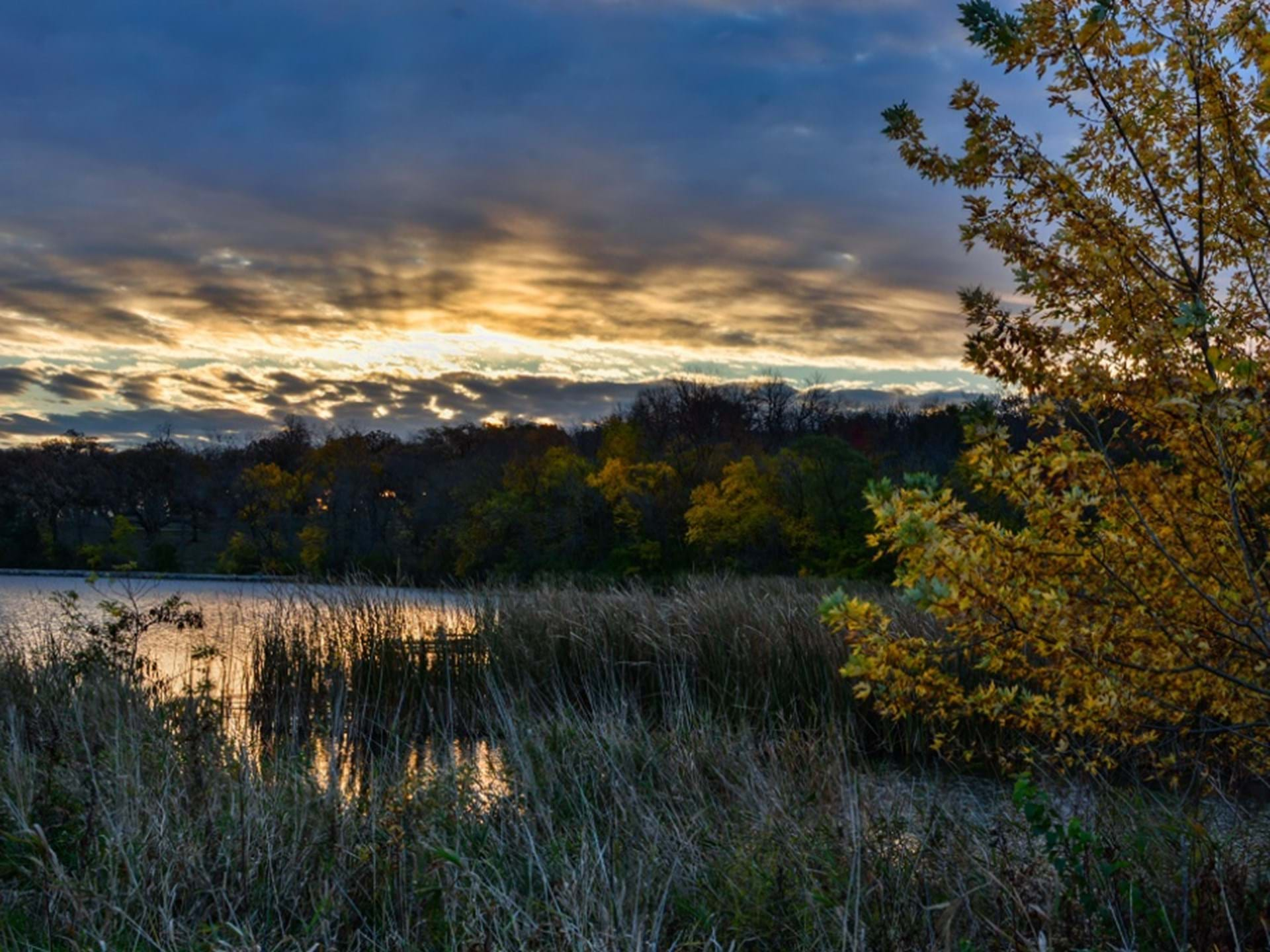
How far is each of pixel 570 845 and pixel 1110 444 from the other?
3044 mm

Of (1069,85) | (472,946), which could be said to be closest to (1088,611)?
(1069,85)

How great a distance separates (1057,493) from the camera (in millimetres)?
4113

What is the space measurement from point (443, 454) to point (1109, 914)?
221ft

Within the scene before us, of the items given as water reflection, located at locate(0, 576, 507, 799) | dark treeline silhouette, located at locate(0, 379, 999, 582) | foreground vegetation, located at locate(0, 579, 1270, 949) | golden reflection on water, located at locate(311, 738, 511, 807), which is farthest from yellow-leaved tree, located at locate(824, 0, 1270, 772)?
dark treeline silhouette, located at locate(0, 379, 999, 582)

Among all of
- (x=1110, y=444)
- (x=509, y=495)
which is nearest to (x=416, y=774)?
(x=1110, y=444)

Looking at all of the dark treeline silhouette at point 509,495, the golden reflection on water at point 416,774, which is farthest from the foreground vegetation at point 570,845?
the dark treeline silhouette at point 509,495

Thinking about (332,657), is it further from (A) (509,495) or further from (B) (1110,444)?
(A) (509,495)

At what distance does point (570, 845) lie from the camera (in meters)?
4.80

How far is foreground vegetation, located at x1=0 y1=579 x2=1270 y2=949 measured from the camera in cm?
361

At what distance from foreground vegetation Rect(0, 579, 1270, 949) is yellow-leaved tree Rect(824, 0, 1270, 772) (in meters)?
0.59

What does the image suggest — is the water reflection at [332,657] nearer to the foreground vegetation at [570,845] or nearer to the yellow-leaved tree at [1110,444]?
the foreground vegetation at [570,845]

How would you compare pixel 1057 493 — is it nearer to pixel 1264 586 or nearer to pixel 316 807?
pixel 1264 586

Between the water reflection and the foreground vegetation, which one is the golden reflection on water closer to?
the foreground vegetation

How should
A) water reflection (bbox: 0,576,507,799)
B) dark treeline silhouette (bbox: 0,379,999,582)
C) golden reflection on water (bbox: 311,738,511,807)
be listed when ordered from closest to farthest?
1. golden reflection on water (bbox: 311,738,511,807)
2. water reflection (bbox: 0,576,507,799)
3. dark treeline silhouette (bbox: 0,379,999,582)
